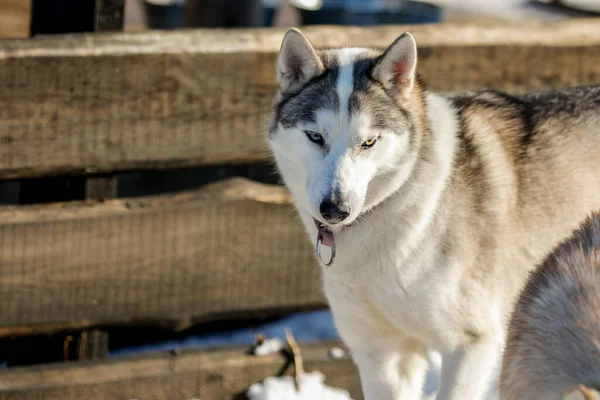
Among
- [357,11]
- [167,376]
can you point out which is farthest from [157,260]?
[357,11]

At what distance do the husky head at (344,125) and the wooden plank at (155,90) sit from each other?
2.09 ft

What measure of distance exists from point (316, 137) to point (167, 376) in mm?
1580

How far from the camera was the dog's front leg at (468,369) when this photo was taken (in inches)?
140

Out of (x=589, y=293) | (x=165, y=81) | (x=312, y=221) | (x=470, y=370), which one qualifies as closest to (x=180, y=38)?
(x=165, y=81)

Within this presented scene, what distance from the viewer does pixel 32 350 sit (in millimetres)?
4574

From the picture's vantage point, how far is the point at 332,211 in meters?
3.20

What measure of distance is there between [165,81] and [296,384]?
5.10ft

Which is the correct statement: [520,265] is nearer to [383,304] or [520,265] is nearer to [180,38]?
[383,304]

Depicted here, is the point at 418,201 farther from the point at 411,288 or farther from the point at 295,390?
the point at 295,390

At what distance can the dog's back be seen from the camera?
7.46 feet

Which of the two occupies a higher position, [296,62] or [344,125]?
[296,62]

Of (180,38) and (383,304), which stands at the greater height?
(180,38)

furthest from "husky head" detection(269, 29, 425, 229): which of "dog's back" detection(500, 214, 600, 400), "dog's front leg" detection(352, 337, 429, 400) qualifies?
"dog's back" detection(500, 214, 600, 400)

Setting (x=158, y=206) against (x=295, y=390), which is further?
(x=295, y=390)
